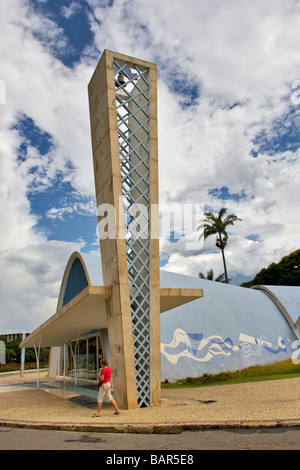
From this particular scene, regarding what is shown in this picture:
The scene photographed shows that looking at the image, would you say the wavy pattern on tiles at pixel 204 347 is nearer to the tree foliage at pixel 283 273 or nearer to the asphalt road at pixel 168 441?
the asphalt road at pixel 168 441

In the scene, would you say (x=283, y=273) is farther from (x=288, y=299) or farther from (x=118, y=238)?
(x=118, y=238)

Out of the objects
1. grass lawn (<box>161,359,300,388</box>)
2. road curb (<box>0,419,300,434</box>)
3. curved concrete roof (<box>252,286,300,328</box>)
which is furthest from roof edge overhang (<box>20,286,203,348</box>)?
curved concrete roof (<box>252,286,300,328</box>)

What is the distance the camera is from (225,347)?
68.9 feet

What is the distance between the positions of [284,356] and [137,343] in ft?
53.7

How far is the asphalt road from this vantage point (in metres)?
5.17

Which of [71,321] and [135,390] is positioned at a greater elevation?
[71,321]

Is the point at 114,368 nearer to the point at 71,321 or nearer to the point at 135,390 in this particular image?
the point at 135,390

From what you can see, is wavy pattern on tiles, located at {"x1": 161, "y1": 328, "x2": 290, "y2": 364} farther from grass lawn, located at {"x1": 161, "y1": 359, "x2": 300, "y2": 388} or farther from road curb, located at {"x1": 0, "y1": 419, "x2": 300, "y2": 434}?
road curb, located at {"x1": 0, "y1": 419, "x2": 300, "y2": 434}

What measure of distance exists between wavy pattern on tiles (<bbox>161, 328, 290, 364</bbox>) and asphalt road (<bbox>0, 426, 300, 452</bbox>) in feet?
42.8

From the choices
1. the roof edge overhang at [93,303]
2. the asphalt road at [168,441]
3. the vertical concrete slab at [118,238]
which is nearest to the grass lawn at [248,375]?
the roof edge overhang at [93,303]

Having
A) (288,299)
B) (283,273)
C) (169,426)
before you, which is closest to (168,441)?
(169,426)

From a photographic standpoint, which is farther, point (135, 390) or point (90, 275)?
point (90, 275)

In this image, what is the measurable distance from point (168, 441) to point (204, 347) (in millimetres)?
15180
